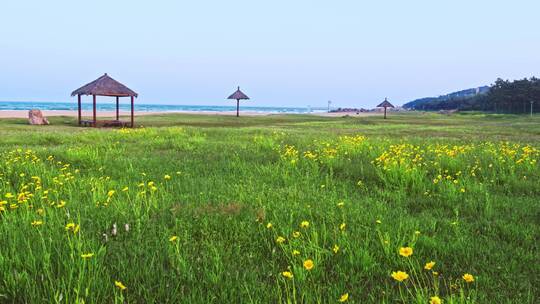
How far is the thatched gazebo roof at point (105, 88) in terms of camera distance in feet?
85.9

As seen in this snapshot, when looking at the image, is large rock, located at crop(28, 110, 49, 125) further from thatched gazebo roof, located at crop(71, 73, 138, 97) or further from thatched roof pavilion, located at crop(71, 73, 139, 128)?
thatched gazebo roof, located at crop(71, 73, 138, 97)

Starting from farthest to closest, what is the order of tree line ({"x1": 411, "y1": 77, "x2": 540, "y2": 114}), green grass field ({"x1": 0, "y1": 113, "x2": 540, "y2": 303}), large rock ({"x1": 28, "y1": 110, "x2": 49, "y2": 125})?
tree line ({"x1": 411, "y1": 77, "x2": 540, "y2": 114}) < large rock ({"x1": 28, "y1": 110, "x2": 49, "y2": 125}) < green grass field ({"x1": 0, "y1": 113, "x2": 540, "y2": 303})

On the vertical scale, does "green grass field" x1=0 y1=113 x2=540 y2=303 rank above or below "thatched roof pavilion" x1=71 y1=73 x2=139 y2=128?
below

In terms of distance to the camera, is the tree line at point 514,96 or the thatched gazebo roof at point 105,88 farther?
the tree line at point 514,96

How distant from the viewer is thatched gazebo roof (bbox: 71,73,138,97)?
26.2 m

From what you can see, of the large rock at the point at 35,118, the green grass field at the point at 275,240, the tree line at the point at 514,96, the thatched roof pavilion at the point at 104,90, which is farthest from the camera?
the tree line at the point at 514,96

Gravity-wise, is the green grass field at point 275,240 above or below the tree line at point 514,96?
below

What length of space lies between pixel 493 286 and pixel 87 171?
19.9 ft

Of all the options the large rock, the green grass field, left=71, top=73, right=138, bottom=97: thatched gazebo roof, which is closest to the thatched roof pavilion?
left=71, top=73, right=138, bottom=97: thatched gazebo roof

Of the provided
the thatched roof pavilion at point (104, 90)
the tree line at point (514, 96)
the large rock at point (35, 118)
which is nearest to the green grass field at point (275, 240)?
the thatched roof pavilion at point (104, 90)

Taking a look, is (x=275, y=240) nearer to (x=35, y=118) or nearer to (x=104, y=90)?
(x=104, y=90)

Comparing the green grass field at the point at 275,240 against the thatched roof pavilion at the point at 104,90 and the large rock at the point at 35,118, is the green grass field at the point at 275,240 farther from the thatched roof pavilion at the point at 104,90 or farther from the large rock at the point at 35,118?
the large rock at the point at 35,118

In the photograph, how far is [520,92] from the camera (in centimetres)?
7150

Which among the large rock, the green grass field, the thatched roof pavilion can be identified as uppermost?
the thatched roof pavilion
